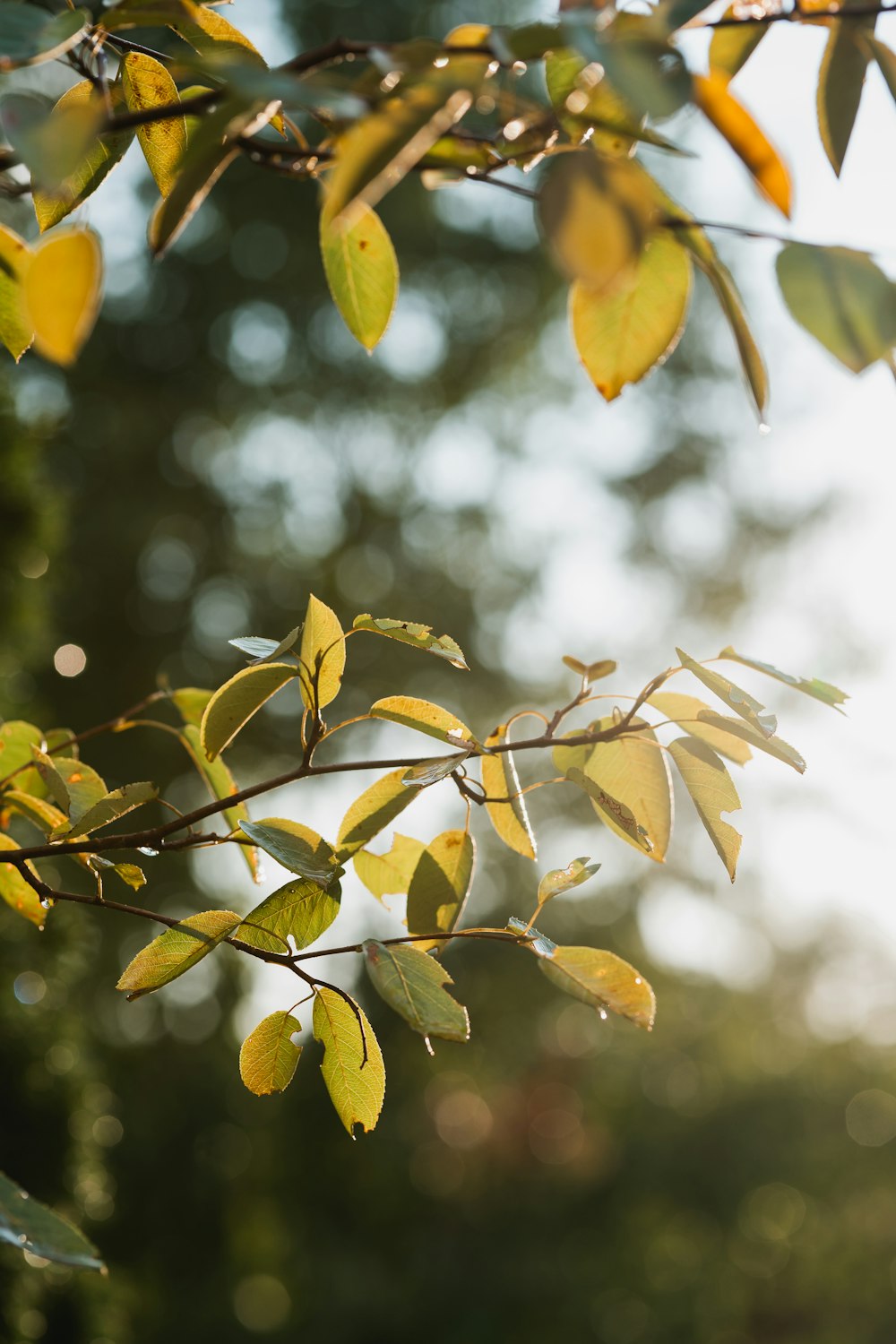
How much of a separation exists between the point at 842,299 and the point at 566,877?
11.9 inches

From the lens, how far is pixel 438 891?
21.3 inches

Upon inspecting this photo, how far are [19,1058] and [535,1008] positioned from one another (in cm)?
480

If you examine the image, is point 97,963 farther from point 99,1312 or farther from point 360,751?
point 99,1312

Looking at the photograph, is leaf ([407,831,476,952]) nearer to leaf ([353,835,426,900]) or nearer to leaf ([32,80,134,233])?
leaf ([353,835,426,900])

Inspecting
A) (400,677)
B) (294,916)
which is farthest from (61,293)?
(400,677)

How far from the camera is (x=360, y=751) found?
17.7 ft

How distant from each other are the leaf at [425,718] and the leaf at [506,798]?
18 millimetres

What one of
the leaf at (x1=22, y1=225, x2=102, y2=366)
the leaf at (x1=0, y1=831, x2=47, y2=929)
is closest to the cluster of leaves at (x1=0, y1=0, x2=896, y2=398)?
the leaf at (x1=22, y1=225, x2=102, y2=366)

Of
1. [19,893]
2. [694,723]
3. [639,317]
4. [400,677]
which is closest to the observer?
[639,317]

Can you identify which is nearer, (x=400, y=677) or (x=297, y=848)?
(x=297, y=848)

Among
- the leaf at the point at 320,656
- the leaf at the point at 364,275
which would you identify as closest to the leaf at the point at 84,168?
the leaf at the point at 364,275

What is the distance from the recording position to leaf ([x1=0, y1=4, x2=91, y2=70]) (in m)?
0.33

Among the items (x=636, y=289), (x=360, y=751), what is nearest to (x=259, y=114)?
(x=636, y=289)

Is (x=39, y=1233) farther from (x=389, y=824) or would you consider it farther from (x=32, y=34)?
(x=32, y=34)
